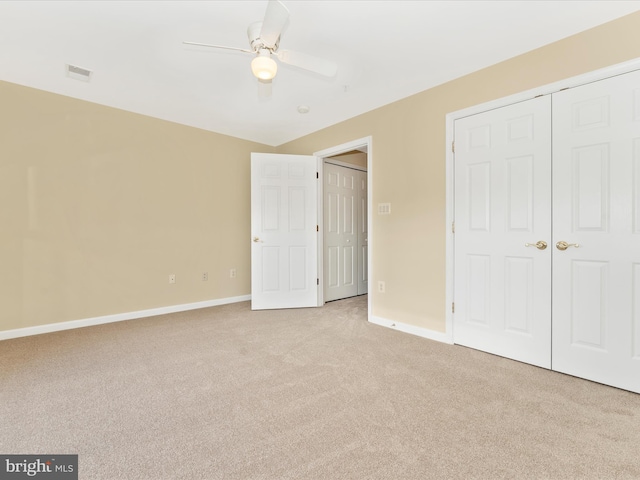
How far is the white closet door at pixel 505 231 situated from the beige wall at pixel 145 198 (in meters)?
0.20

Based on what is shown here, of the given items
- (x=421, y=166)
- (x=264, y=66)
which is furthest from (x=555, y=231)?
(x=264, y=66)

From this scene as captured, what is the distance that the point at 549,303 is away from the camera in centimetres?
228

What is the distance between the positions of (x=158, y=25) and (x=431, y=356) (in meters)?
3.25

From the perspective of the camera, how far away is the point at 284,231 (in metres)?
4.16

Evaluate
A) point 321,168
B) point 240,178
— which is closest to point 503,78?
point 321,168

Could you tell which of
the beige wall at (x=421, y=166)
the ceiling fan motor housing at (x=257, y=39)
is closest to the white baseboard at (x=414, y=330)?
the beige wall at (x=421, y=166)

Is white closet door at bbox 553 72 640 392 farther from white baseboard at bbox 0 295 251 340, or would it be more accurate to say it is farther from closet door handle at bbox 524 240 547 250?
white baseboard at bbox 0 295 251 340

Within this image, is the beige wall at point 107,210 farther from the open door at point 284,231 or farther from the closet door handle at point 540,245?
the closet door handle at point 540,245

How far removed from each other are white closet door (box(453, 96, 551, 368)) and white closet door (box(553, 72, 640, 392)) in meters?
0.09

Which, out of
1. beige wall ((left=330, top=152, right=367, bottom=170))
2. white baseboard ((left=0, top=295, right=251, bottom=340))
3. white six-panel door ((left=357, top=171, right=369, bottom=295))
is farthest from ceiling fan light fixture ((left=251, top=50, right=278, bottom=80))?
white six-panel door ((left=357, top=171, right=369, bottom=295))

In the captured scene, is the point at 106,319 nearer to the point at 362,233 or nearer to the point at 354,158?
the point at 362,233

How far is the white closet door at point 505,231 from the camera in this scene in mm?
2309

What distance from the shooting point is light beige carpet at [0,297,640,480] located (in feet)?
4.37

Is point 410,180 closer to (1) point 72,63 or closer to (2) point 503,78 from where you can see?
(2) point 503,78
